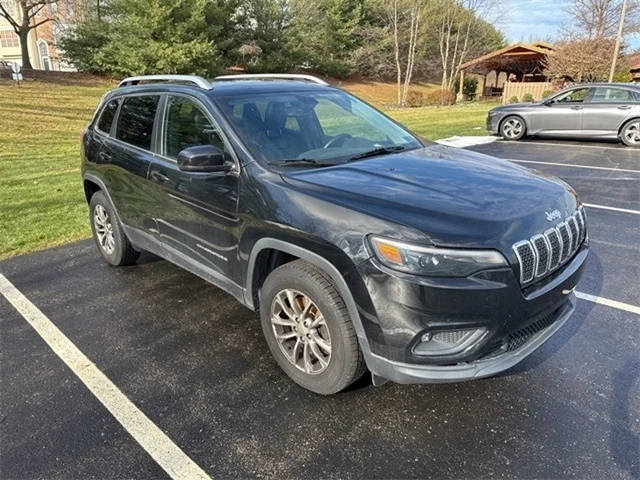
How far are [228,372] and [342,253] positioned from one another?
1.23 m

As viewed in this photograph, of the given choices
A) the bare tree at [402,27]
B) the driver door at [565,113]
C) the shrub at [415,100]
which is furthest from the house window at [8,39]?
the driver door at [565,113]

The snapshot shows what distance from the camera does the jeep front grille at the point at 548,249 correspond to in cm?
246

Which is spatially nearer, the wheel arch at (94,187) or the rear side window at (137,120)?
the rear side window at (137,120)

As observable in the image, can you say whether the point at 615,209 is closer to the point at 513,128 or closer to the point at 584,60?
the point at 513,128

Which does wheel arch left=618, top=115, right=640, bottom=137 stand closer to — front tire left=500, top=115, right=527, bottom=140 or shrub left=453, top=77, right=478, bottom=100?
front tire left=500, top=115, right=527, bottom=140

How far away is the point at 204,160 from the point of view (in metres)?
3.08

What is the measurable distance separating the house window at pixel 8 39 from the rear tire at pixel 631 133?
222 ft

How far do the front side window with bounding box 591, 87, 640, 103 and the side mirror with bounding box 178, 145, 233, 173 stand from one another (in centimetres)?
1229

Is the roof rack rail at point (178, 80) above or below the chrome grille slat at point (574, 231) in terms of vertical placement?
above

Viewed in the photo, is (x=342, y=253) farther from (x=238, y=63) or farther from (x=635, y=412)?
(x=238, y=63)

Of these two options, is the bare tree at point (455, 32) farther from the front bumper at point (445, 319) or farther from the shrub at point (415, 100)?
the front bumper at point (445, 319)

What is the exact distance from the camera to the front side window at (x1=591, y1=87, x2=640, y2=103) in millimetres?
11906

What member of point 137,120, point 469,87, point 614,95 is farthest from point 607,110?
Result: point 469,87

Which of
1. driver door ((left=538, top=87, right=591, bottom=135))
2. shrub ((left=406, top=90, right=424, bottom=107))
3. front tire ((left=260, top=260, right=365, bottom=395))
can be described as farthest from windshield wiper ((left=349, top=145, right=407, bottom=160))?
shrub ((left=406, top=90, right=424, bottom=107))
